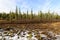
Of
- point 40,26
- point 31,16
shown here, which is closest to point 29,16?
point 31,16

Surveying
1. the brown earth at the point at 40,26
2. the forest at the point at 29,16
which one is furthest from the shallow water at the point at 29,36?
the forest at the point at 29,16

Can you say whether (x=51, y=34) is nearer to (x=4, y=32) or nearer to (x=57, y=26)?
(x=57, y=26)

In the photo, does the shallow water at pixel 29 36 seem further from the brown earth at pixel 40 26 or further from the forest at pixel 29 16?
the forest at pixel 29 16

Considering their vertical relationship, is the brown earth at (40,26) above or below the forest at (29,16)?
below

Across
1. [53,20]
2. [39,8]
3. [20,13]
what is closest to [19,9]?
Result: [20,13]

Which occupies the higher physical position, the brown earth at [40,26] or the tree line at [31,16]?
the tree line at [31,16]

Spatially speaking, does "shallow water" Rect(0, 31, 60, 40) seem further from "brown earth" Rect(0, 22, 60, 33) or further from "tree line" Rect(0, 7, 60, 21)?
"tree line" Rect(0, 7, 60, 21)

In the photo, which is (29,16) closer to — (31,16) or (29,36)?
(31,16)

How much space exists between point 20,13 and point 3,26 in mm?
294

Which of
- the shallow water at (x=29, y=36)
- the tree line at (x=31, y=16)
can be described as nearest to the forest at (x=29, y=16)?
the tree line at (x=31, y=16)

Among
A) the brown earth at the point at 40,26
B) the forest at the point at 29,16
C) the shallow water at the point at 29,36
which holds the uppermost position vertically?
the forest at the point at 29,16

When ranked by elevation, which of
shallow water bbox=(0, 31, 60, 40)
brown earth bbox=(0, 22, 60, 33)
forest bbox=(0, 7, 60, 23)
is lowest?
shallow water bbox=(0, 31, 60, 40)

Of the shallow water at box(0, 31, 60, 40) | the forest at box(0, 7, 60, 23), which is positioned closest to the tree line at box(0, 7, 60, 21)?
the forest at box(0, 7, 60, 23)

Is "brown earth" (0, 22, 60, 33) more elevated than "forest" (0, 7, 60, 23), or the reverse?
"forest" (0, 7, 60, 23)
